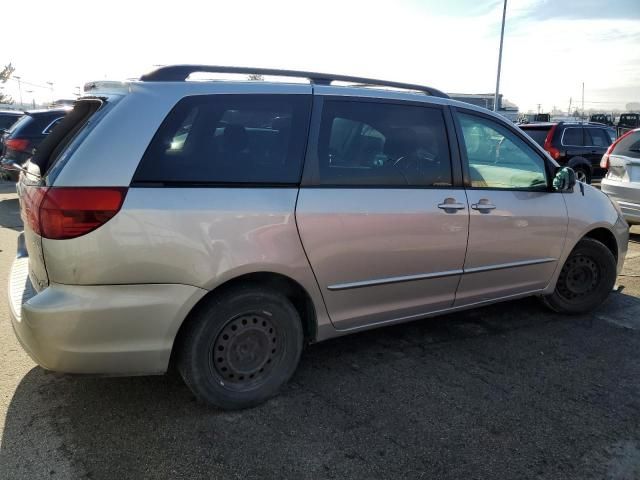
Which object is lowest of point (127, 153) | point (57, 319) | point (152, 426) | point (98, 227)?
point (152, 426)

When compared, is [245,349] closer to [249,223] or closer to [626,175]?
[249,223]

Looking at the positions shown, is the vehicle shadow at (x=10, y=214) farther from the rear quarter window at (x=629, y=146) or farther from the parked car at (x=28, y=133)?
the rear quarter window at (x=629, y=146)

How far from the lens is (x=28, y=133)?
9.47 meters

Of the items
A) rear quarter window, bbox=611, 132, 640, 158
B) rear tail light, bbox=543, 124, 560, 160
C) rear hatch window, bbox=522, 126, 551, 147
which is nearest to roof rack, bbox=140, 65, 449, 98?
rear quarter window, bbox=611, 132, 640, 158

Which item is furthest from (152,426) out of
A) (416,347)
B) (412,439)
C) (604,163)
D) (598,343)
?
(604,163)

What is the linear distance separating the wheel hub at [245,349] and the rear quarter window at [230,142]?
2.55 feet

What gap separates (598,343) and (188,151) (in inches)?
129

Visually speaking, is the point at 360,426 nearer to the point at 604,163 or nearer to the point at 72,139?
the point at 72,139

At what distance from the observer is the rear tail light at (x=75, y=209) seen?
92.0 inches

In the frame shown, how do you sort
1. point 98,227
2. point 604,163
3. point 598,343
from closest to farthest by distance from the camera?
point 98,227 < point 598,343 < point 604,163

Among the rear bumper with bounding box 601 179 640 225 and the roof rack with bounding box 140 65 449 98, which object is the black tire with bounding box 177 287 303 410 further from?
the rear bumper with bounding box 601 179 640 225

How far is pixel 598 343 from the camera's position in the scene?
3.88m

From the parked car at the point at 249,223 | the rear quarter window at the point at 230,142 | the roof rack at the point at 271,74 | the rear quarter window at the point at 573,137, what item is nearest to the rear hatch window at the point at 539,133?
the rear quarter window at the point at 573,137

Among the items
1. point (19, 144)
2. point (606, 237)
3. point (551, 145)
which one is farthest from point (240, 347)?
point (551, 145)
